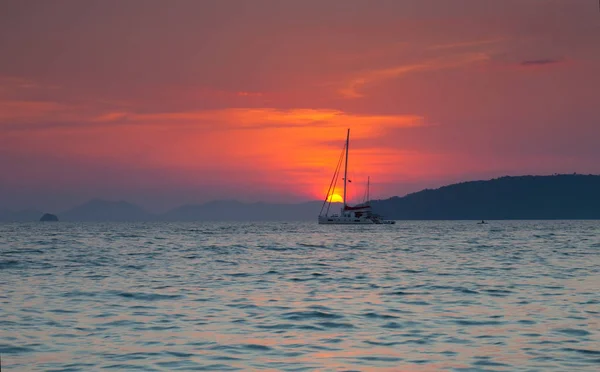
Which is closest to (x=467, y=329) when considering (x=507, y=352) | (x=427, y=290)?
(x=507, y=352)

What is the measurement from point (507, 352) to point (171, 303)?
41.8 feet

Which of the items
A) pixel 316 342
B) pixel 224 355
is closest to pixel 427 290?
pixel 316 342

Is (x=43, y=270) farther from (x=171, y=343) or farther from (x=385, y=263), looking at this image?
(x=171, y=343)

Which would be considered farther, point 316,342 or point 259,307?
point 259,307

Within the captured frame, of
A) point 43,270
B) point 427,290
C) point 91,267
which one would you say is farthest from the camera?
point 91,267

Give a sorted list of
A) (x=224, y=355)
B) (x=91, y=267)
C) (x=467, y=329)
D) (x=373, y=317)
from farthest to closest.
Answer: (x=91, y=267)
(x=373, y=317)
(x=467, y=329)
(x=224, y=355)

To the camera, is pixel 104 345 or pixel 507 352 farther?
pixel 104 345

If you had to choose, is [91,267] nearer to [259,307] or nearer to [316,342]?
[259,307]

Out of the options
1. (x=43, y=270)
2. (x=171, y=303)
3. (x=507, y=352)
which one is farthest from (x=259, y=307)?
(x=43, y=270)

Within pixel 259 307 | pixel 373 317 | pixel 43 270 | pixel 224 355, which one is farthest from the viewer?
pixel 43 270

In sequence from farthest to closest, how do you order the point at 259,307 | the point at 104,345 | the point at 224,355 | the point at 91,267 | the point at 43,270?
the point at 91,267 → the point at 43,270 → the point at 259,307 → the point at 104,345 → the point at 224,355

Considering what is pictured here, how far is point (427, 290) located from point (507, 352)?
1346cm

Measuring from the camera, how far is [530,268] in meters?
41.6

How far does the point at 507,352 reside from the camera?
16234mm
